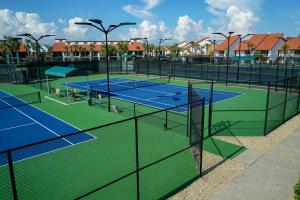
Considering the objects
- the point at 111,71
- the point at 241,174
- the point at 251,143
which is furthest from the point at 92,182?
the point at 111,71

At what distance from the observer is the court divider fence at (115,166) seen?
31.0 feet

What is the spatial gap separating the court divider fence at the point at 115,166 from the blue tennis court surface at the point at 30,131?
0.18 meters

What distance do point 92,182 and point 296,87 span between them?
25.1 meters

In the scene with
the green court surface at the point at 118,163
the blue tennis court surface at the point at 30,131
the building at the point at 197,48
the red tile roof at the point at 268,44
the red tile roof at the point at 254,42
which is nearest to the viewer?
the green court surface at the point at 118,163

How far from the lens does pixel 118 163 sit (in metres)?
11.7

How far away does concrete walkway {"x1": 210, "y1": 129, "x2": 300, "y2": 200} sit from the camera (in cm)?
886

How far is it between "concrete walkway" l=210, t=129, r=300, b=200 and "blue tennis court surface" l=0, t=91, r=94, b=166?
8760mm

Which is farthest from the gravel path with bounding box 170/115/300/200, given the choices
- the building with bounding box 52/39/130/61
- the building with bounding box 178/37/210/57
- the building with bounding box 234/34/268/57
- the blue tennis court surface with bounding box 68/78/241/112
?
the building with bounding box 178/37/210/57

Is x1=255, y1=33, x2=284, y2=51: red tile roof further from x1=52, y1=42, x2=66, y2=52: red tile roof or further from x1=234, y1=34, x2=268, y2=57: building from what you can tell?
x1=52, y1=42, x2=66, y2=52: red tile roof

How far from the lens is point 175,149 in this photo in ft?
43.3

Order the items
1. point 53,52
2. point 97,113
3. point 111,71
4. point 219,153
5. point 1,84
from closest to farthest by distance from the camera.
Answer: point 219,153 → point 97,113 → point 1,84 → point 111,71 → point 53,52

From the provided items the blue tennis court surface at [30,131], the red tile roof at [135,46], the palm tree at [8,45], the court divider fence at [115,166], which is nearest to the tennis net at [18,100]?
the blue tennis court surface at [30,131]

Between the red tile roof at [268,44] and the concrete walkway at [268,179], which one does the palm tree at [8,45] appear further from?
the red tile roof at [268,44]

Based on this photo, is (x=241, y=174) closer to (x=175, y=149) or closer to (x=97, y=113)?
(x=175, y=149)
